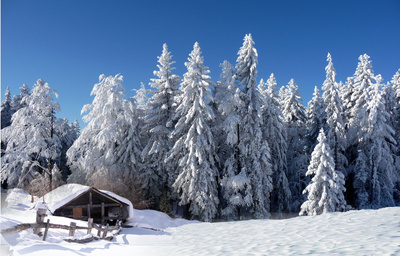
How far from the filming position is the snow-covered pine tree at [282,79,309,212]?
30.4m

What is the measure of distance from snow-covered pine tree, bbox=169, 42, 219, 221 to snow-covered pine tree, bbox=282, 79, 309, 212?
13.2 meters

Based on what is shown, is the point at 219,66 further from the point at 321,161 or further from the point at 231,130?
the point at 321,161

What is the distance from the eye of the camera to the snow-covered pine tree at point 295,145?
30.4 metres

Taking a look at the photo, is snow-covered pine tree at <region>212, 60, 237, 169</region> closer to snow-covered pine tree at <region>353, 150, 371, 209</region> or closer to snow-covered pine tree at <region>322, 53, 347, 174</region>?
snow-covered pine tree at <region>322, 53, 347, 174</region>

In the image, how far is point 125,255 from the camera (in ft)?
23.5

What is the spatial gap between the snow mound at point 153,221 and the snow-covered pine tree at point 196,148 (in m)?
1.92

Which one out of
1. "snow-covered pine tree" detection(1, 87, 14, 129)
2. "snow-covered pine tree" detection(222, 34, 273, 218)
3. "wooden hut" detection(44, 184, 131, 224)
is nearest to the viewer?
"wooden hut" detection(44, 184, 131, 224)

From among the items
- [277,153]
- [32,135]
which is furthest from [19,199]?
[277,153]

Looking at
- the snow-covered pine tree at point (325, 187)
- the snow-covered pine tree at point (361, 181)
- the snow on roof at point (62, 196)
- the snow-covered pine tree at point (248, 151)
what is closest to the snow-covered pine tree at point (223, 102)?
the snow-covered pine tree at point (248, 151)

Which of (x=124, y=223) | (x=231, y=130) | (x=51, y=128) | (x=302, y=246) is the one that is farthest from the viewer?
(x=51, y=128)

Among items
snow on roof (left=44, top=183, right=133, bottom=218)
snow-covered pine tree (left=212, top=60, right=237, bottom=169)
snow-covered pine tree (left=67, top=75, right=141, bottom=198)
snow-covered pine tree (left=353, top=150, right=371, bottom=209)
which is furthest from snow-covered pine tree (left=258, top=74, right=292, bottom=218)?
snow on roof (left=44, top=183, right=133, bottom=218)

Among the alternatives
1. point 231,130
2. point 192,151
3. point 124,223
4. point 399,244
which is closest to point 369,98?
point 231,130

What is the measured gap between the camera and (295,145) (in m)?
32.8

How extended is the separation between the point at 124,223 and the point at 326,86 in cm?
2669
